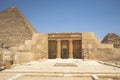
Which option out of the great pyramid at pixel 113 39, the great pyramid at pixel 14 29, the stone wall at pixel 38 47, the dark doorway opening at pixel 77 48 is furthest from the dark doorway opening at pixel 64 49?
the great pyramid at pixel 113 39

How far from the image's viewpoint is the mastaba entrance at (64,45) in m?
19.0

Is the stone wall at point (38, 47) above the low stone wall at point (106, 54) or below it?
above

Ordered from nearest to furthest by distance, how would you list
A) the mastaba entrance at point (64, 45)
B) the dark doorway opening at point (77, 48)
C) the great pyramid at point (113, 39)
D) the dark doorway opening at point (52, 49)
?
the mastaba entrance at point (64, 45)
the dark doorway opening at point (77, 48)
the dark doorway opening at point (52, 49)
the great pyramid at point (113, 39)

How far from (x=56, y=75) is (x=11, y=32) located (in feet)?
104

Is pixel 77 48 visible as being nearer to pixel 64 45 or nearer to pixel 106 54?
pixel 64 45

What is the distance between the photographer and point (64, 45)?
1995 centimetres

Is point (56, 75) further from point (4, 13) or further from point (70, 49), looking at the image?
point (4, 13)

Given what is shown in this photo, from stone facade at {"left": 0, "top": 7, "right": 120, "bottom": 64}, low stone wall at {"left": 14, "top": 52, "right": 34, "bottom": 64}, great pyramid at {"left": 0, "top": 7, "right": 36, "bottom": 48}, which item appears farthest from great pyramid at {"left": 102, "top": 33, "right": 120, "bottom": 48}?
low stone wall at {"left": 14, "top": 52, "right": 34, "bottom": 64}

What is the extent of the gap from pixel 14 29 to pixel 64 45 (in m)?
20.5

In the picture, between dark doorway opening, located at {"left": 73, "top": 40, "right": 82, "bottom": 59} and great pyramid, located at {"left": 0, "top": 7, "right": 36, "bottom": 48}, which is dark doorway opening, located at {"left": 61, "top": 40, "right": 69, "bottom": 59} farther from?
great pyramid, located at {"left": 0, "top": 7, "right": 36, "bottom": 48}

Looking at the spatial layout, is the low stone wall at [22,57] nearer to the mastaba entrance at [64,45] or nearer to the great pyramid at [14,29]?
the mastaba entrance at [64,45]

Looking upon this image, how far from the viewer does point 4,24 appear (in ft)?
130

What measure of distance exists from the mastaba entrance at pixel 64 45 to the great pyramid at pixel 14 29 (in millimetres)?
14457

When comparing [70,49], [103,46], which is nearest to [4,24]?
[70,49]
